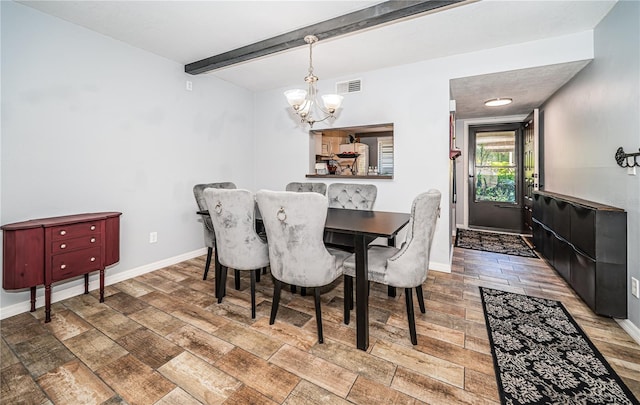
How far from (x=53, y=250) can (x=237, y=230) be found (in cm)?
143

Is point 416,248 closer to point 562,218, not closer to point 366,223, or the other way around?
point 366,223

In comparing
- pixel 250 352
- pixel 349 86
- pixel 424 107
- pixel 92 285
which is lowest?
pixel 250 352

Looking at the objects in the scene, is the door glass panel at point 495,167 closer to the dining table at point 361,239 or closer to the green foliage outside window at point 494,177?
the green foliage outside window at point 494,177

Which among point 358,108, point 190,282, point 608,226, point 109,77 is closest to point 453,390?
point 608,226

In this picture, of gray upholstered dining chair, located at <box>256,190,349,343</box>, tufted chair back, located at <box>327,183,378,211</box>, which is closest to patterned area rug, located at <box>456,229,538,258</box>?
tufted chair back, located at <box>327,183,378,211</box>

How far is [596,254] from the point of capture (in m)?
2.20

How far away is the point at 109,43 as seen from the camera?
2863 millimetres

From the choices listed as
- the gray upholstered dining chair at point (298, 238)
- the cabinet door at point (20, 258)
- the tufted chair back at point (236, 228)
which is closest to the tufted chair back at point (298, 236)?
the gray upholstered dining chair at point (298, 238)

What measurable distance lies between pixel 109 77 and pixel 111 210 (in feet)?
4.38

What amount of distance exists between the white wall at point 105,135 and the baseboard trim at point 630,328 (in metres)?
4.30

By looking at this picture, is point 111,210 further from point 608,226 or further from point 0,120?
point 608,226

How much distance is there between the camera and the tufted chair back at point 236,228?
7.11 feet

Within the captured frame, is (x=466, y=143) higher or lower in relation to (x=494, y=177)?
higher

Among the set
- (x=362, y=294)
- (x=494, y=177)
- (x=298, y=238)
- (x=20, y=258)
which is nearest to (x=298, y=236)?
(x=298, y=238)
